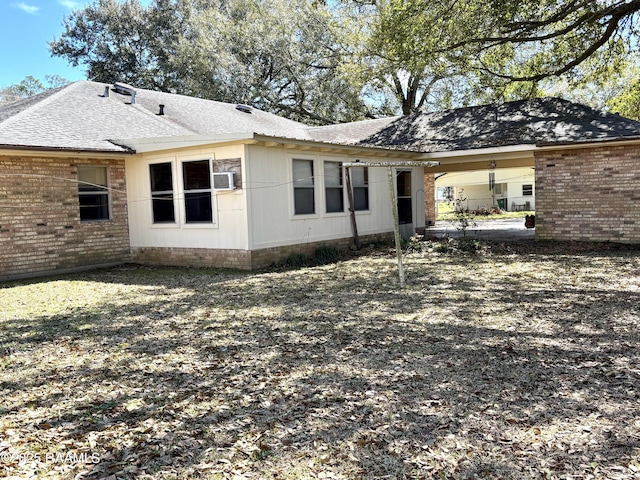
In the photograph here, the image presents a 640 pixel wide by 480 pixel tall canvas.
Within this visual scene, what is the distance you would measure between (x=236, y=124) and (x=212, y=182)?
5471 millimetres

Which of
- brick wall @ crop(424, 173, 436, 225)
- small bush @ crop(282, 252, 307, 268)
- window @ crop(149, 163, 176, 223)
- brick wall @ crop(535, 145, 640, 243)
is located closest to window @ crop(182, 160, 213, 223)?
window @ crop(149, 163, 176, 223)

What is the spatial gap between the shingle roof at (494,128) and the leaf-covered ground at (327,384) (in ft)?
20.5

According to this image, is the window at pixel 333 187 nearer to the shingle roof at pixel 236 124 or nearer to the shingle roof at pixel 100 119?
the shingle roof at pixel 236 124

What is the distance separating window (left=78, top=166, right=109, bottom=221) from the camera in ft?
35.2

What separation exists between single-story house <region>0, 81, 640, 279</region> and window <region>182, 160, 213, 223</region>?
0.08ft

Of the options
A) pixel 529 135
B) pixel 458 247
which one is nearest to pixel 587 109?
pixel 529 135

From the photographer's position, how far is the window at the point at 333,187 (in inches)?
468

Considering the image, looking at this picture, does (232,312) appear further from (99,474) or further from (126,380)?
(99,474)

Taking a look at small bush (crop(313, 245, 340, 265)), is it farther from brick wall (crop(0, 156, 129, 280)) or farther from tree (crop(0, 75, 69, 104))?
tree (crop(0, 75, 69, 104))

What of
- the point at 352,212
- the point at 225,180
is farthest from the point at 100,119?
the point at 352,212

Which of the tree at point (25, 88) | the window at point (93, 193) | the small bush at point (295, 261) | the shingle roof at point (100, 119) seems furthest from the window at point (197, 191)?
the tree at point (25, 88)

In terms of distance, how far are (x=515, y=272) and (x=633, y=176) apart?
503 centimetres

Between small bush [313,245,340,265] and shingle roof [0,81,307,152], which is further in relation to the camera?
small bush [313,245,340,265]

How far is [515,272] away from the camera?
29.1ft
